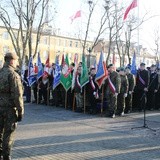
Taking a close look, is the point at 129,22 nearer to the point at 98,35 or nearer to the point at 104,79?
the point at 98,35

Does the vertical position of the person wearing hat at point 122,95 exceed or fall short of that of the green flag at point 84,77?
it falls short

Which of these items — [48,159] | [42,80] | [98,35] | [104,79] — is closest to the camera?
[48,159]

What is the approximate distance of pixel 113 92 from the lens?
14.1 metres

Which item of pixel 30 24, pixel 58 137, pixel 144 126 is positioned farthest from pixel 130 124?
pixel 30 24

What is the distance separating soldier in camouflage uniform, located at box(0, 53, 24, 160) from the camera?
6.81m

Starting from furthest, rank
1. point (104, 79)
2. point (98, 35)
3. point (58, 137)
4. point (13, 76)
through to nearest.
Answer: point (98, 35) → point (104, 79) → point (58, 137) → point (13, 76)

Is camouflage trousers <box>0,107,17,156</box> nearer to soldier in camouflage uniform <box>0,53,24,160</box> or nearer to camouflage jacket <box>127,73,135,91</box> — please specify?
soldier in camouflage uniform <box>0,53,24,160</box>

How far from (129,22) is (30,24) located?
39.8 ft

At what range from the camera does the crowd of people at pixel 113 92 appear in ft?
46.9

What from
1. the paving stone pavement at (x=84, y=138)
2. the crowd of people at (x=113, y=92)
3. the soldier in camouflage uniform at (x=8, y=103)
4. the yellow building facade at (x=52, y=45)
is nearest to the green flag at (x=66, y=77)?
the crowd of people at (x=113, y=92)

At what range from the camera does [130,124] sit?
12.6 meters

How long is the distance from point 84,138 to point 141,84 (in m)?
6.96

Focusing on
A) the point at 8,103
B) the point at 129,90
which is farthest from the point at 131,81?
the point at 8,103

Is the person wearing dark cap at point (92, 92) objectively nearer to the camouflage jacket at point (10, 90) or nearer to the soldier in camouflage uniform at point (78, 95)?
the soldier in camouflage uniform at point (78, 95)
